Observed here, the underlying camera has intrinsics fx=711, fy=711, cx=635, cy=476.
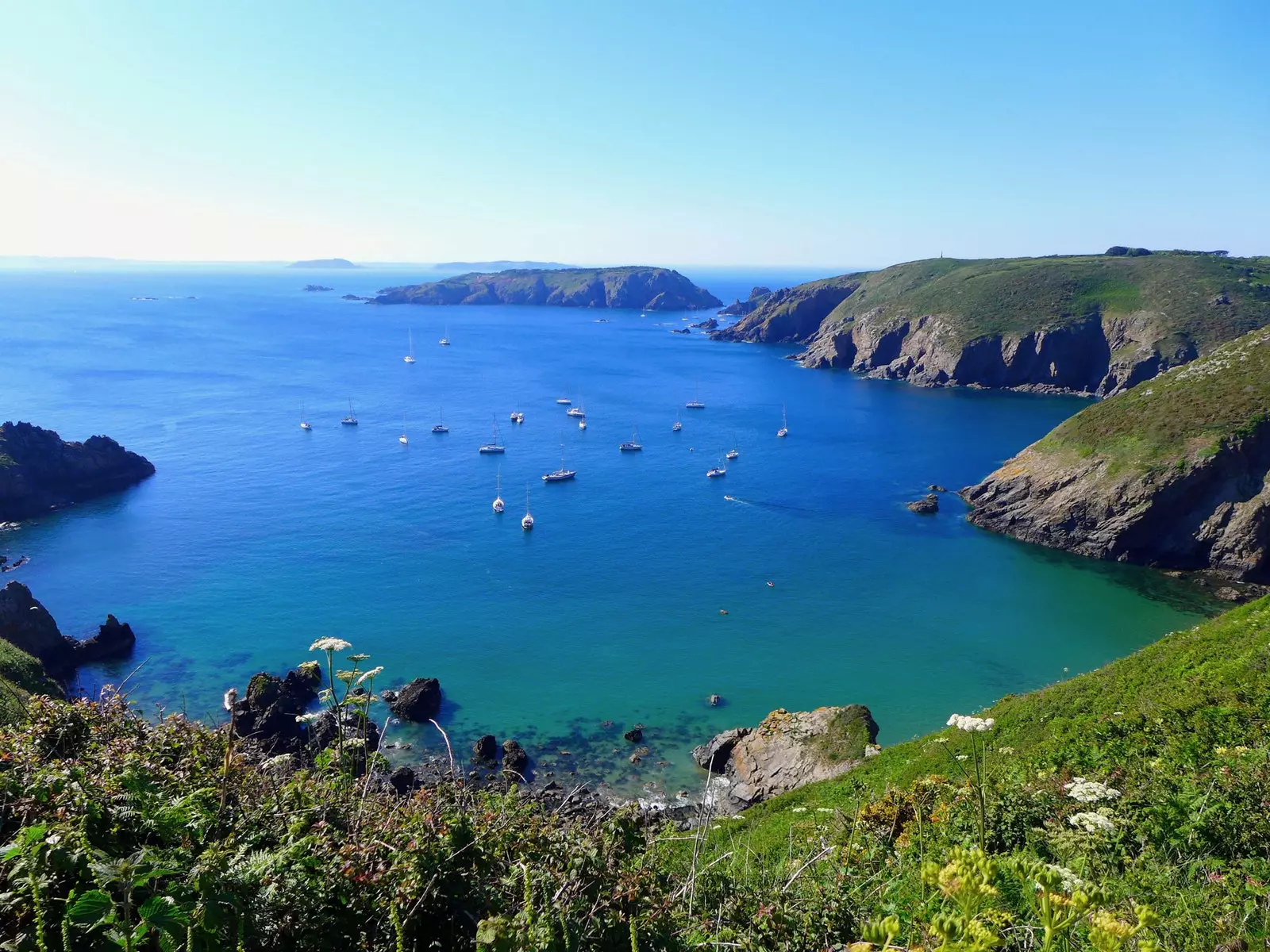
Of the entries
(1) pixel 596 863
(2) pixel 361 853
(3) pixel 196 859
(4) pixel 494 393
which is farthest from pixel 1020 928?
(4) pixel 494 393

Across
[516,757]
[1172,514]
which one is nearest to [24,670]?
[516,757]

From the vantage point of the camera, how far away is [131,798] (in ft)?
12.9

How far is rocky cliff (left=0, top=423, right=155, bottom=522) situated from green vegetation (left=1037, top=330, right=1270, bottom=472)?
7411 cm

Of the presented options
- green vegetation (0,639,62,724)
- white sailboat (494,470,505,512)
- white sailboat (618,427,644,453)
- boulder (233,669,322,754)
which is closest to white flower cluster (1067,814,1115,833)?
boulder (233,669,322,754)

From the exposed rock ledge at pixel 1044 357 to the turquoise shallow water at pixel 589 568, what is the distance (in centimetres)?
1250

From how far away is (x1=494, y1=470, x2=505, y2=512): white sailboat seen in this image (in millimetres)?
54688

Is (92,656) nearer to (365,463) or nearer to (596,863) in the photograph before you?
(365,463)

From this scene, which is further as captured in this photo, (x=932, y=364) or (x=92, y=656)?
(x=932, y=364)

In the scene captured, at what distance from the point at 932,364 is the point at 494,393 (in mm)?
65747

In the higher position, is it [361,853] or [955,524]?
[361,853]

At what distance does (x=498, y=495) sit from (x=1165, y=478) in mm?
46262

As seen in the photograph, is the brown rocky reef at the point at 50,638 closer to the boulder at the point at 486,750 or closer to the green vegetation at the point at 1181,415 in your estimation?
the boulder at the point at 486,750

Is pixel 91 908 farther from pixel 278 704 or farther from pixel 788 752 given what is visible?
pixel 278 704

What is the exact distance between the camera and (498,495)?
5781 centimetres
